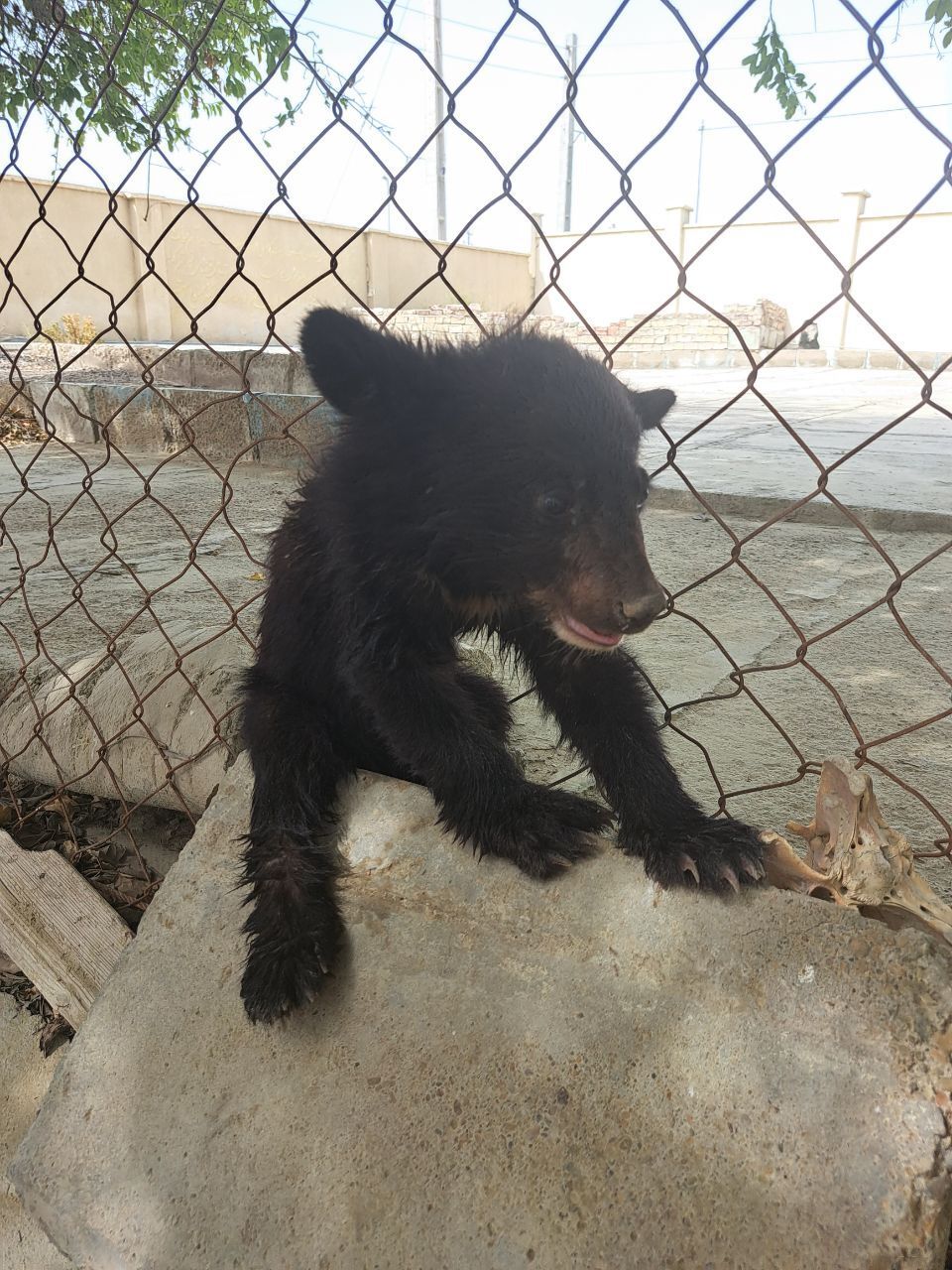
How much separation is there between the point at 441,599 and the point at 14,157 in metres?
2.16

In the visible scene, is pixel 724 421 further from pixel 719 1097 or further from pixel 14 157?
pixel 719 1097

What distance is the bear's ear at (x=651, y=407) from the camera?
→ 6.73 ft

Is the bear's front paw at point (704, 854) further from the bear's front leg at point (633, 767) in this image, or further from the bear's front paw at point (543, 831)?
the bear's front paw at point (543, 831)

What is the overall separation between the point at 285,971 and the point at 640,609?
101cm

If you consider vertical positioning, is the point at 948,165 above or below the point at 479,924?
above

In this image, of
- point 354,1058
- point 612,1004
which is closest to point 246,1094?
point 354,1058

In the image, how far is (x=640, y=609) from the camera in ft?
5.57

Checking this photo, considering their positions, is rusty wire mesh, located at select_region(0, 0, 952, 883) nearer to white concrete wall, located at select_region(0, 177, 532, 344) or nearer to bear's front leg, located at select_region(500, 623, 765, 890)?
bear's front leg, located at select_region(500, 623, 765, 890)

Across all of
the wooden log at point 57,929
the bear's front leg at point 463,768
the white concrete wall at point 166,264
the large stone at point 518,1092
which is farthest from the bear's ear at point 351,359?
the white concrete wall at point 166,264

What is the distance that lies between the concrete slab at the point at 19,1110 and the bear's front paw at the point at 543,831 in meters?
1.65

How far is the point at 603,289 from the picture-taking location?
105 ft

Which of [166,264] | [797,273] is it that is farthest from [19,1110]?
[797,273]

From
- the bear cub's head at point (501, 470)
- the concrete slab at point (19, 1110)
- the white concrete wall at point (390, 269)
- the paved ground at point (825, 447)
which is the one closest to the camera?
the bear cub's head at point (501, 470)

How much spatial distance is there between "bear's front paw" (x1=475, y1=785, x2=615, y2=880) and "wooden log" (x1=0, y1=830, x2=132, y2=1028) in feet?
4.49
